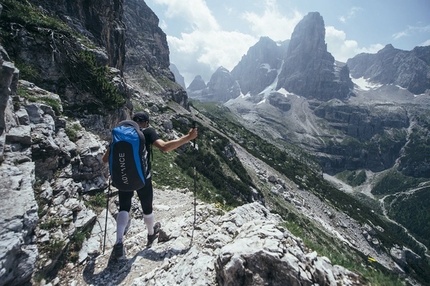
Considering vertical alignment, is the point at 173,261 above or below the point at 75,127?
below

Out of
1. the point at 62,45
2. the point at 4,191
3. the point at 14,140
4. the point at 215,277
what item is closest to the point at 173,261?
the point at 215,277

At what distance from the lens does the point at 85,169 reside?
388 inches

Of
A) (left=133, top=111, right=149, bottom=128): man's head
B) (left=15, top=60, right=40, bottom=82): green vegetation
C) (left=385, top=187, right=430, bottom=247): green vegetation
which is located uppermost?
(left=15, top=60, right=40, bottom=82): green vegetation

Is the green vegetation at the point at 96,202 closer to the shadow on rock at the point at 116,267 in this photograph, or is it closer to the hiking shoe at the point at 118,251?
the shadow on rock at the point at 116,267

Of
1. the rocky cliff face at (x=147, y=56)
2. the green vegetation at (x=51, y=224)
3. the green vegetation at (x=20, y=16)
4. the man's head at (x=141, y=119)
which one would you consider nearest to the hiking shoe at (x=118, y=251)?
the green vegetation at (x=51, y=224)

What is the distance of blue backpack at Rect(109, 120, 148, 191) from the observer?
17.8 ft

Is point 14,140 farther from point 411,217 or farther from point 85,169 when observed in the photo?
point 411,217

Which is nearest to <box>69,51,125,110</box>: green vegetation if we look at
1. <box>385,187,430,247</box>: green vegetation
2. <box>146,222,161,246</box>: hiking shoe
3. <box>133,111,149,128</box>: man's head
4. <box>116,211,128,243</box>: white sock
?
<box>133,111,149,128</box>: man's head

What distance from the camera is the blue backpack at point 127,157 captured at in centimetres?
543

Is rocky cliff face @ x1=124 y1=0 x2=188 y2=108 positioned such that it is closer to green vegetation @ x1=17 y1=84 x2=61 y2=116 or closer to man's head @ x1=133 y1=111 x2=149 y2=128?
green vegetation @ x1=17 y1=84 x2=61 y2=116

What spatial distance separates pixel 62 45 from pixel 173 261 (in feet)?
59.7

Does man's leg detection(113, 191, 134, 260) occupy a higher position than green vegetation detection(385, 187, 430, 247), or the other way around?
man's leg detection(113, 191, 134, 260)

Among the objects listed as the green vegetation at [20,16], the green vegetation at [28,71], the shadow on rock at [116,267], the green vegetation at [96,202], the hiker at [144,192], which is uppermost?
the green vegetation at [20,16]

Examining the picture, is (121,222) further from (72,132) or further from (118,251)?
(72,132)
